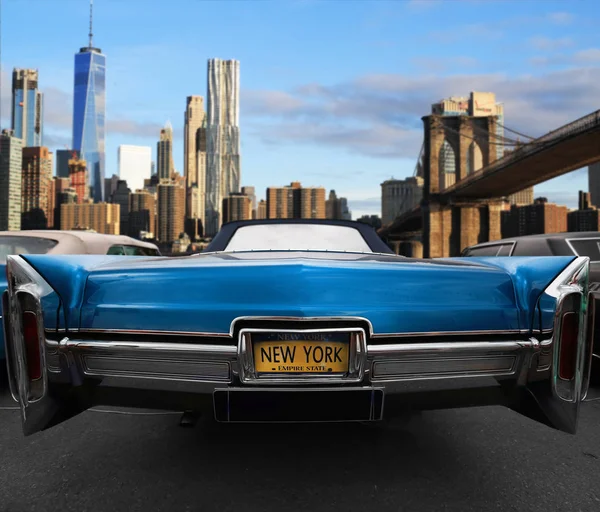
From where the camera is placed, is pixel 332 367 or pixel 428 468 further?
pixel 428 468

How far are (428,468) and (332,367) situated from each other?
2.95 feet

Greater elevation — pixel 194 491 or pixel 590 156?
pixel 590 156

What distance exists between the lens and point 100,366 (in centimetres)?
223

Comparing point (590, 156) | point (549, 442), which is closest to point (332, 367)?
point (549, 442)

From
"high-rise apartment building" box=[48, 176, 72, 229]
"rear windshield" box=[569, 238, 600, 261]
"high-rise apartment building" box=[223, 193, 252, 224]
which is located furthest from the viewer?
"high-rise apartment building" box=[48, 176, 72, 229]

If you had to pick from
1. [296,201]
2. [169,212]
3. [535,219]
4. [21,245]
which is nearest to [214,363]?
[21,245]

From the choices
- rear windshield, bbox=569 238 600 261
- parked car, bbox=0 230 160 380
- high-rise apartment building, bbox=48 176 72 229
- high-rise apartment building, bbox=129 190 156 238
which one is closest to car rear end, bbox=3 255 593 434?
parked car, bbox=0 230 160 380

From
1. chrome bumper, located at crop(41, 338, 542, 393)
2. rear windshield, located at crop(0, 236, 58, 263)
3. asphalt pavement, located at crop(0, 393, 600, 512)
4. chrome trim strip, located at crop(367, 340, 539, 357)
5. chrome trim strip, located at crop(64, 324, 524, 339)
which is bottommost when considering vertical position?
asphalt pavement, located at crop(0, 393, 600, 512)

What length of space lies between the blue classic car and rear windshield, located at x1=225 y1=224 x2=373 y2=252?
1437 millimetres

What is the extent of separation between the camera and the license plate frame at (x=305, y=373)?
2113mm

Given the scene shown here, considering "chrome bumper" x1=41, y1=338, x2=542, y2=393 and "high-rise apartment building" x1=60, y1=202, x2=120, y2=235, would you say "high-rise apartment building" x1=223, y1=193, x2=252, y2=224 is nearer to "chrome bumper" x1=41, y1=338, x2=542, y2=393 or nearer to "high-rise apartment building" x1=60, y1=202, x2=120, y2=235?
"high-rise apartment building" x1=60, y1=202, x2=120, y2=235

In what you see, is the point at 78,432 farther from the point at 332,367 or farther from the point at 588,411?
the point at 588,411

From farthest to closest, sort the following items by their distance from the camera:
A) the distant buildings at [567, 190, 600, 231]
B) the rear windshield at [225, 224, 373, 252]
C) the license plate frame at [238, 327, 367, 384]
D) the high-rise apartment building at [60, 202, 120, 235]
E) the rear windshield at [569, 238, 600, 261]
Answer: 1. the high-rise apartment building at [60, 202, 120, 235]
2. the distant buildings at [567, 190, 600, 231]
3. the rear windshield at [569, 238, 600, 261]
4. the rear windshield at [225, 224, 373, 252]
5. the license plate frame at [238, 327, 367, 384]

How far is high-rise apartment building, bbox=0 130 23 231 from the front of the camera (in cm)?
13450
